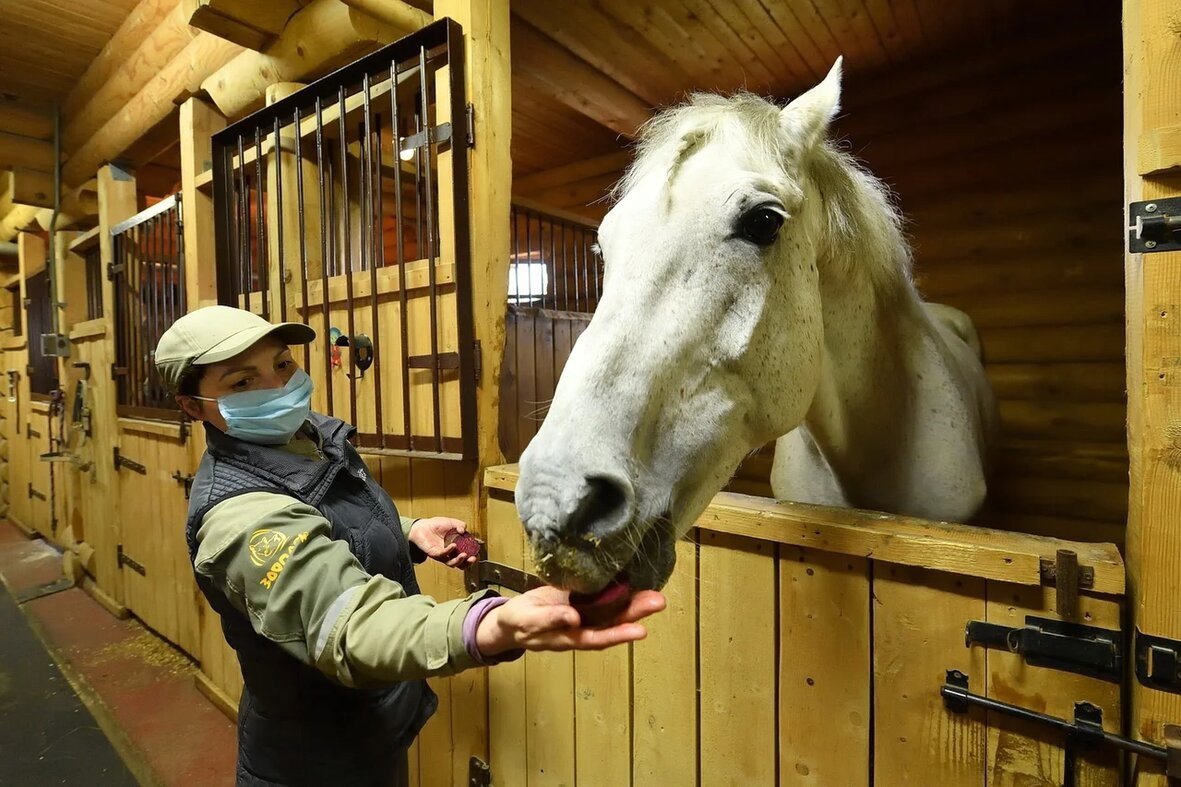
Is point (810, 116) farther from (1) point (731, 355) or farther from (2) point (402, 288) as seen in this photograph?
(2) point (402, 288)

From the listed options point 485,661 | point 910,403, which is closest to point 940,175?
point 910,403

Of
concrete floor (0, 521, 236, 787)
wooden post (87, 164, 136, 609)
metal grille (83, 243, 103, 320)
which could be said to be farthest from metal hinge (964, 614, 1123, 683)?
metal grille (83, 243, 103, 320)

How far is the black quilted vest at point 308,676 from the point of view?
3.57ft

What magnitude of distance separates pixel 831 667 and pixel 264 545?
108cm

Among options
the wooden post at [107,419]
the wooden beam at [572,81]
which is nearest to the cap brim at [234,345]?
the wooden beam at [572,81]

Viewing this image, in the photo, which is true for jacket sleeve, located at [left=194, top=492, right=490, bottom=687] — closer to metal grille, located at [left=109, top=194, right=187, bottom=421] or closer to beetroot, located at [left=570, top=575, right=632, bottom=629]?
beetroot, located at [left=570, top=575, right=632, bottom=629]

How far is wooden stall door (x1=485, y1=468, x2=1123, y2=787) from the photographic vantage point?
0.90 meters

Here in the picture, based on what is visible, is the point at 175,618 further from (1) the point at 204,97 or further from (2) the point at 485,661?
(2) the point at 485,661

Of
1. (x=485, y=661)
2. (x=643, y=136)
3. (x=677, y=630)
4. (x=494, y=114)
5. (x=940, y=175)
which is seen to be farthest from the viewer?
(x=940, y=175)

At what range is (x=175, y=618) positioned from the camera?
3418 millimetres

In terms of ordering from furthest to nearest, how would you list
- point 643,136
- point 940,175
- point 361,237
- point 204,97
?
point 940,175, point 204,97, point 361,237, point 643,136

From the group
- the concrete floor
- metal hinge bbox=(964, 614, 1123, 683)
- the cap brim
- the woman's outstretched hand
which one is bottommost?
the concrete floor

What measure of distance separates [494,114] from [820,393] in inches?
49.9

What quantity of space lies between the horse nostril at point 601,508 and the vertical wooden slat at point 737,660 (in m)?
0.61
